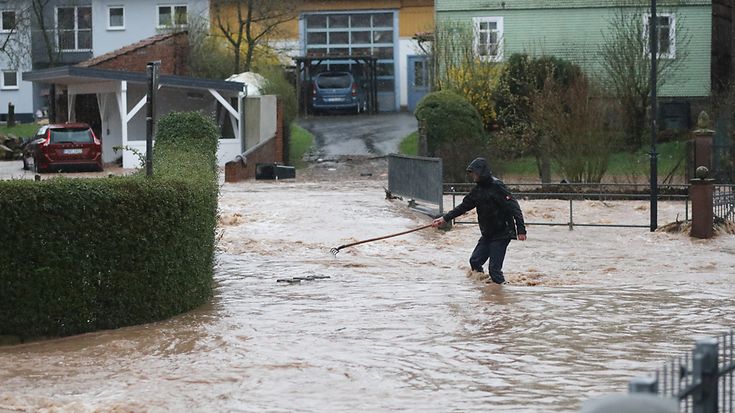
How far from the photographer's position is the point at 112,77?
130ft

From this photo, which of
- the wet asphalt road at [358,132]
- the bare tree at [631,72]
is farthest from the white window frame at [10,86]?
the bare tree at [631,72]

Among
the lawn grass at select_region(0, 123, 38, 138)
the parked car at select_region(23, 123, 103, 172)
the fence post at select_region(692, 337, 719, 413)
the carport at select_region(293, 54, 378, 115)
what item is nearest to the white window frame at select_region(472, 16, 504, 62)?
the carport at select_region(293, 54, 378, 115)

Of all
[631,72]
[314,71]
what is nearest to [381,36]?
[314,71]

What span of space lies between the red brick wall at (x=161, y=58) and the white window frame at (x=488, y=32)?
1132 centimetres

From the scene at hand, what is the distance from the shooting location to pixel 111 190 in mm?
12828

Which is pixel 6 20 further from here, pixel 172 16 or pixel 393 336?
pixel 393 336

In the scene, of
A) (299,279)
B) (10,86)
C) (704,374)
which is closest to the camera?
(704,374)

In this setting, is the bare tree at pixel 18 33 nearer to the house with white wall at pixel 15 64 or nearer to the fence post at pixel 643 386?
the house with white wall at pixel 15 64

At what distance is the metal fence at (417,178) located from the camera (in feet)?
82.3

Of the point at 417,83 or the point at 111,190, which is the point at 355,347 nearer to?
the point at 111,190

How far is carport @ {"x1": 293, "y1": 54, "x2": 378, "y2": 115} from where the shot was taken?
5500cm

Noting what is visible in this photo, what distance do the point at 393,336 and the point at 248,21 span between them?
37862 mm

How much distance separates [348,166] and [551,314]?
86.2 feet

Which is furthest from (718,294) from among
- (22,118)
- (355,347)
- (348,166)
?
(22,118)
